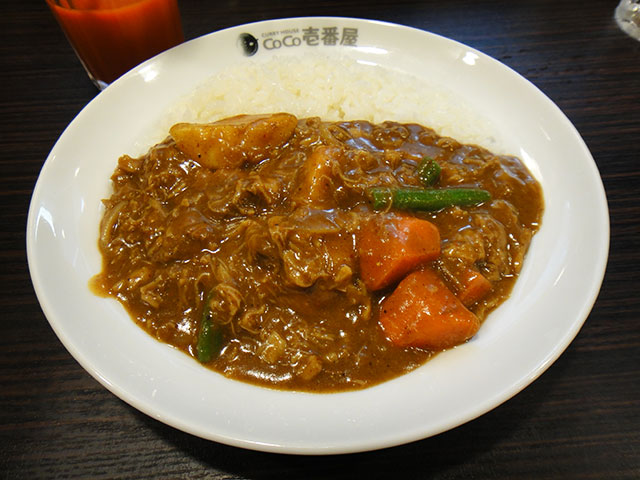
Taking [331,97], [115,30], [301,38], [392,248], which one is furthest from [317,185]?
[115,30]

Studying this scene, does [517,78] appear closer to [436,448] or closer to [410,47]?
[410,47]

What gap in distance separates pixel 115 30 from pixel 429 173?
2.40 meters

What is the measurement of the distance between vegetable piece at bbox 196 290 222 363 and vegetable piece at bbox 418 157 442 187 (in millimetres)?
1332

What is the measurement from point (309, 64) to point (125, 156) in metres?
1.52

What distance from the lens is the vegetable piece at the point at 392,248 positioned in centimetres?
210

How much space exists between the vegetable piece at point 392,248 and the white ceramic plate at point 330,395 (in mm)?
426

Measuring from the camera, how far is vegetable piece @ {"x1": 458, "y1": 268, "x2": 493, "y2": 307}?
2172 millimetres

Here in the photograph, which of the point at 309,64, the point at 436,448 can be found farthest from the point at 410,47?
the point at 436,448

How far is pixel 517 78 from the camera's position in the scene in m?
3.09

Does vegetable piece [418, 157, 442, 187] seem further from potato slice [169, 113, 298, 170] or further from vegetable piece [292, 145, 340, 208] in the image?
potato slice [169, 113, 298, 170]

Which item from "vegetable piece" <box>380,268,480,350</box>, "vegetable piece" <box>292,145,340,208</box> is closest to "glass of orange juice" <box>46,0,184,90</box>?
"vegetable piece" <box>292,145,340,208</box>

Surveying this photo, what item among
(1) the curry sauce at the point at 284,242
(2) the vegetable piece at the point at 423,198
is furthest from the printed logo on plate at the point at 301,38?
(2) the vegetable piece at the point at 423,198

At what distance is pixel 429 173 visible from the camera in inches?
101

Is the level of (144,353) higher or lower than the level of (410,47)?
lower
